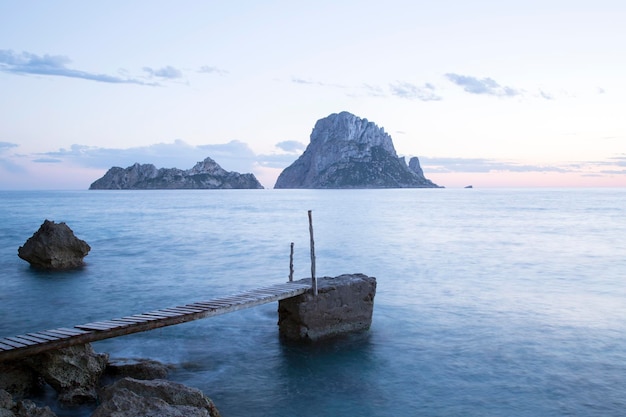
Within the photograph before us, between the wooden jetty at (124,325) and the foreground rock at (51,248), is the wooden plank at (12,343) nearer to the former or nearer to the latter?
the wooden jetty at (124,325)

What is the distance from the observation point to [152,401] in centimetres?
626

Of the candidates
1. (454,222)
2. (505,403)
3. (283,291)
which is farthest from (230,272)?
(454,222)

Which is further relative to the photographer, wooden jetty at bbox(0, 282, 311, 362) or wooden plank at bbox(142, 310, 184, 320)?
wooden plank at bbox(142, 310, 184, 320)

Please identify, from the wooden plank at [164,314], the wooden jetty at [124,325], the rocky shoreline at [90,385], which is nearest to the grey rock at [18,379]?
the rocky shoreline at [90,385]

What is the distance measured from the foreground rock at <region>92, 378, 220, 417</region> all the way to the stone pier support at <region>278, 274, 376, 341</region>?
14.7ft

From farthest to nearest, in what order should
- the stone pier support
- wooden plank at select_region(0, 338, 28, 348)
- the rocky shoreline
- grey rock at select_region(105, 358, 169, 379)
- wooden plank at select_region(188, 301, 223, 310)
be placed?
the stone pier support, wooden plank at select_region(188, 301, 223, 310), grey rock at select_region(105, 358, 169, 379), wooden plank at select_region(0, 338, 28, 348), the rocky shoreline

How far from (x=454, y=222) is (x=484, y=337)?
43253 mm

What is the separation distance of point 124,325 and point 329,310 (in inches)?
178

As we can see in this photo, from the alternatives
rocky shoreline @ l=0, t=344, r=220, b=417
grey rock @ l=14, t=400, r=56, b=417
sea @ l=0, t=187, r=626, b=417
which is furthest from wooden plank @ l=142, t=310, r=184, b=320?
grey rock @ l=14, t=400, r=56, b=417

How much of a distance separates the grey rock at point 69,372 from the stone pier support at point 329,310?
4411 millimetres

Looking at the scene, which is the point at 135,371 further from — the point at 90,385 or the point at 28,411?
the point at 28,411

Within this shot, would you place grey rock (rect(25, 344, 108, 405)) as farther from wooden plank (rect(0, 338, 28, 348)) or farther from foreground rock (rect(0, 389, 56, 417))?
foreground rock (rect(0, 389, 56, 417))

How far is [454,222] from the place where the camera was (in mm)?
55344

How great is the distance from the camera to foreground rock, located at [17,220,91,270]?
2169cm
